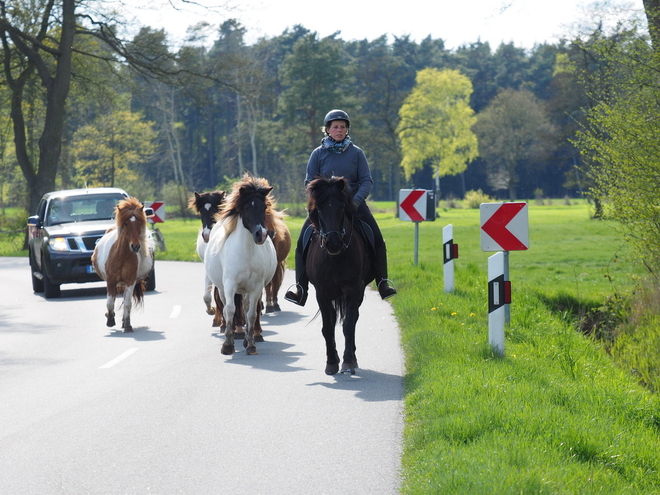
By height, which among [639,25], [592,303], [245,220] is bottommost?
[592,303]

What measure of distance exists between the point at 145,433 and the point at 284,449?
3.73 feet

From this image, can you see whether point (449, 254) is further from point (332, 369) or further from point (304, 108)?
point (304, 108)

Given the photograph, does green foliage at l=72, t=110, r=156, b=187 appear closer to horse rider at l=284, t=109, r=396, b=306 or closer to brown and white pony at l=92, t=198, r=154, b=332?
brown and white pony at l=92, t=198, r=154, b=332

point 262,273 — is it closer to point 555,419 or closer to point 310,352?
point 310,352

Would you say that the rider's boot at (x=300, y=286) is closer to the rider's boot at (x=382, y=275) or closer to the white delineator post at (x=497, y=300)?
the rider's boot at (x=382, y=275)

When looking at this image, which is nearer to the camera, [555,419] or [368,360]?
[555,419]

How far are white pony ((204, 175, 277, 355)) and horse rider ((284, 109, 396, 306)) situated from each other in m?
0.80

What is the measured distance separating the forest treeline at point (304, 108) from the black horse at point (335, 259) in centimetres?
204

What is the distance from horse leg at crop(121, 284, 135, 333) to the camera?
12.4m

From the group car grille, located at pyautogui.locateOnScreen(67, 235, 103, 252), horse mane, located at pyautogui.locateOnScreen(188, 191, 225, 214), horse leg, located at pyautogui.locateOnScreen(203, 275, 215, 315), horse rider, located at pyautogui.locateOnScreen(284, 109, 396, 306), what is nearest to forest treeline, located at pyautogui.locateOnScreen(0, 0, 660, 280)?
horse rider, located at pyautogui.locateOnScreen(284, 109, 396, 306)

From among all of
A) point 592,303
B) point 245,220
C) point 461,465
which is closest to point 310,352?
point 245,220

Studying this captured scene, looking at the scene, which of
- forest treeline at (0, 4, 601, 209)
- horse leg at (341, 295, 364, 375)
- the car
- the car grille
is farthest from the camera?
forest treeline at (0, 4, 601, 209)

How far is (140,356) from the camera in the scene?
1020cm

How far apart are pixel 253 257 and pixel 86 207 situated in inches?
352
